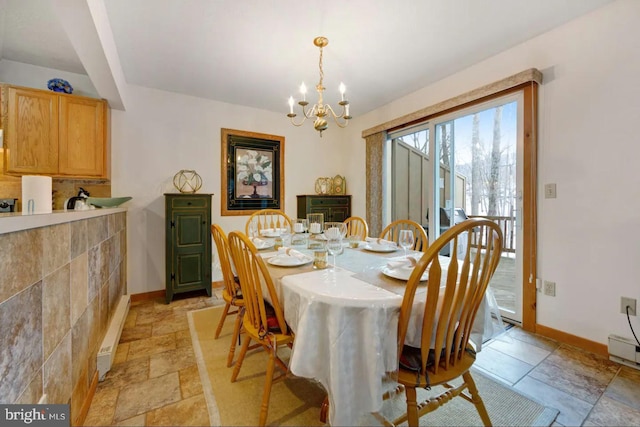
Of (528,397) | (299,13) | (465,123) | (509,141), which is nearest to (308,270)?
(528,397)

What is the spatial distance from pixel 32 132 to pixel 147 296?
1.95 metres

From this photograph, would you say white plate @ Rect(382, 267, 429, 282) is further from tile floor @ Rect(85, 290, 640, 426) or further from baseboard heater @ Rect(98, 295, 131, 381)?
baseboard heater @ Rect(98, 295, 131, 381)

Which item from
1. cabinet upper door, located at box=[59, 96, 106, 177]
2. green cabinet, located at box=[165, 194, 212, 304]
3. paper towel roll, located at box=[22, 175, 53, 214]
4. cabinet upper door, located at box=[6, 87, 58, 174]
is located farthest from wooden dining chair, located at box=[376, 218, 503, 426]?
cabinet upper door, located at box=[6, 87, 58, 174]

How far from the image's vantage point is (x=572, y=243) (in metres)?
2.03

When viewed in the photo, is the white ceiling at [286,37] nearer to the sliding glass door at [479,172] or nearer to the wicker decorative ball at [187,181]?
the sliding glass door at [479,172]

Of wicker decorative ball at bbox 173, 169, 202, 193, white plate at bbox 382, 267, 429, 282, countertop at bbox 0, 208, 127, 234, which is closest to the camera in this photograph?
countertop at bbox 0, 208, 127, 234

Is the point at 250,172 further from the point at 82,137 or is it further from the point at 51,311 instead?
the point at 51,311

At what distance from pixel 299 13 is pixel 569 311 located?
3.04 meters

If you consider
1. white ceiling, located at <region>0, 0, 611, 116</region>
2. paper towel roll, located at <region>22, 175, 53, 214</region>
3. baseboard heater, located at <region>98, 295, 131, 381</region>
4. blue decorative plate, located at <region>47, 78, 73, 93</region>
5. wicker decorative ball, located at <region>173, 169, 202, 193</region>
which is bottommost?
baseboard heater, located at <region>98, 295, 131, 381</region>

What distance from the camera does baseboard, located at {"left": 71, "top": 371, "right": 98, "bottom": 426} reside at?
1.28 meters

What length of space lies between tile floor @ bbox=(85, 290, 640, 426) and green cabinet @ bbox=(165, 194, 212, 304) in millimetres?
766

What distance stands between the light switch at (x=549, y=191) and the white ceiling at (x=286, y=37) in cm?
125

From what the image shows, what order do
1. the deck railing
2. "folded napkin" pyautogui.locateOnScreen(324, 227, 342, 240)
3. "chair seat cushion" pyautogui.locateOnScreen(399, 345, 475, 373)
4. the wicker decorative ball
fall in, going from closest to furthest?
"chair seat cushion" pyautogui.locateOnScreen(399, 345, 475, 373) < "folded napkin" pyautogui.locateOnScreen(324, 227, 342, 240) < the deck railing < the wicker decorative ball

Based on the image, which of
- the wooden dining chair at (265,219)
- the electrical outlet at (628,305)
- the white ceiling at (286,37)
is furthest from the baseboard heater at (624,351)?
the wooden dining chair at (265,219)
